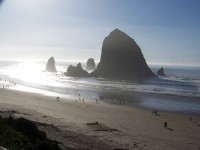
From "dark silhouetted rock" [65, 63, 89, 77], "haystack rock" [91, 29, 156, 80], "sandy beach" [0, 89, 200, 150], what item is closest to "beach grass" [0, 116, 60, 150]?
"sandy beach" [0, 89, 200, 150]

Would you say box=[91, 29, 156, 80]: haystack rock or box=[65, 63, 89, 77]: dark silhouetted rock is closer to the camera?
box=[65, 63, 89, 77]: dark silhouetted rock

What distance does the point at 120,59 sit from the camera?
381ft

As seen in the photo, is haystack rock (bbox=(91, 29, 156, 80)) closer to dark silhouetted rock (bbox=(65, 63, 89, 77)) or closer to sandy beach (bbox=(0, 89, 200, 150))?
dark silhouetted rock (bbox=(65, 63, 89, 77))

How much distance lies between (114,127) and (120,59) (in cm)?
8776

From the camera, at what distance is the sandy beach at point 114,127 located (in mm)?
23145

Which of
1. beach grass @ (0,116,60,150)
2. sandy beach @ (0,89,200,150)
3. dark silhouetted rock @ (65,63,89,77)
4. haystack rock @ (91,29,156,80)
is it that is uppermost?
haystack rock @ (91,29,156,80)

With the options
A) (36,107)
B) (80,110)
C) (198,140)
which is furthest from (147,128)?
(36,107)

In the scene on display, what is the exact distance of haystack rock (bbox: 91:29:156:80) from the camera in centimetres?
11462

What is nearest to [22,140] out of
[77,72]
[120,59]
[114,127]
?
[114,127]

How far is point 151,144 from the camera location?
2406 centimetres

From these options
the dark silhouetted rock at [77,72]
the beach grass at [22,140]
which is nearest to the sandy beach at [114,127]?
the beach grass at [22,140]

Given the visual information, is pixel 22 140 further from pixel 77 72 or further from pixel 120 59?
pixel 120 59

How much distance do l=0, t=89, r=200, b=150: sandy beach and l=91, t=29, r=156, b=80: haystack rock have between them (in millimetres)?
69448

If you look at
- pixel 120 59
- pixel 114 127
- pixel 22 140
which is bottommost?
pixel 114 127
